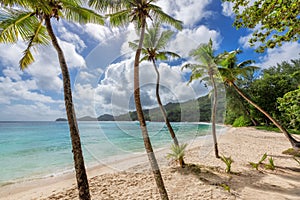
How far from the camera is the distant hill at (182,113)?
8.46 metres

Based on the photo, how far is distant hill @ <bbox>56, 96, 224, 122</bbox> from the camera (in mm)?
8461

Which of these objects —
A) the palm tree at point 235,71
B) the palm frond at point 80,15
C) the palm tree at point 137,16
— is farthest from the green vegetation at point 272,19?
the palm tree at point 235,71

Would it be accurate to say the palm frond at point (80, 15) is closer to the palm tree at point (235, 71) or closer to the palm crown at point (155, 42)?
the palm crown at point (155, 42)

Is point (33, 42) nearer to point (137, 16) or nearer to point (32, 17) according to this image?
point (32, 17)

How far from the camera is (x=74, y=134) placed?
4195 millimetres

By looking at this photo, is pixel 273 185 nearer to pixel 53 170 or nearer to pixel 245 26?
pixel 245 26

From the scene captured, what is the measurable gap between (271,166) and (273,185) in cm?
203

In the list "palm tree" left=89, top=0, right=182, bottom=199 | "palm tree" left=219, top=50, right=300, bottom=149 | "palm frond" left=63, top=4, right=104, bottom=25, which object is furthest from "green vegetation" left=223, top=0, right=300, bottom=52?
"palm tree" left=219, top=50, right=300, bottom=149

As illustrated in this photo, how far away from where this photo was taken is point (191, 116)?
350 inches

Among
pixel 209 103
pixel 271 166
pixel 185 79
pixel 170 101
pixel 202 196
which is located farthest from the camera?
pixel 209 103

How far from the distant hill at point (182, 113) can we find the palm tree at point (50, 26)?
352 centimetres

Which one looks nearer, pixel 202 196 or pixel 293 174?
pixel 202 196

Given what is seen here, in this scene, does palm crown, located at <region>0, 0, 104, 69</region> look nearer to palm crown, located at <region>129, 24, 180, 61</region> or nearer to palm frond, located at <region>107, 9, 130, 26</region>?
palm frond, located at <region>107, 9, 130, 26</region>

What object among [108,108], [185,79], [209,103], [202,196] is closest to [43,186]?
[108,108]
